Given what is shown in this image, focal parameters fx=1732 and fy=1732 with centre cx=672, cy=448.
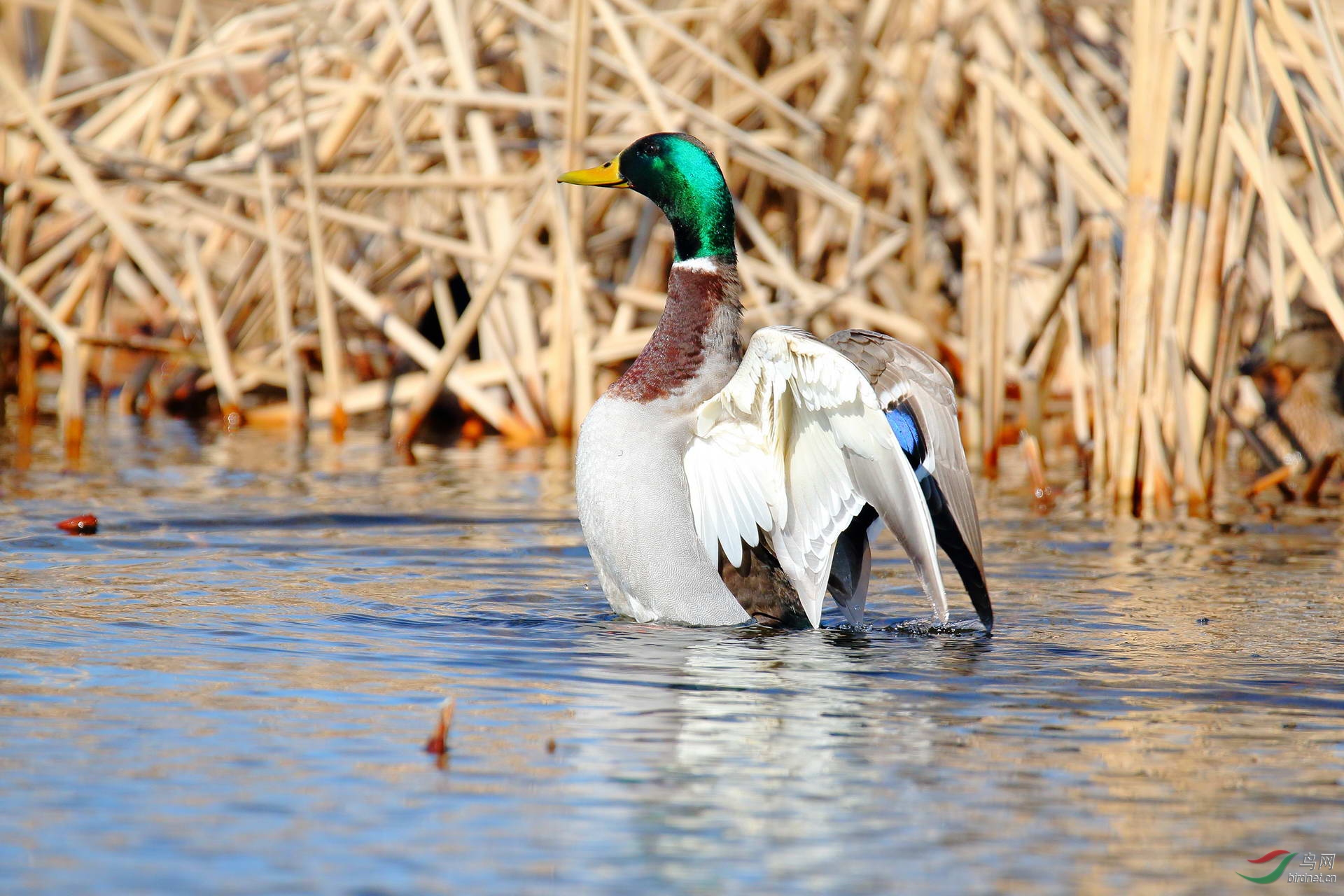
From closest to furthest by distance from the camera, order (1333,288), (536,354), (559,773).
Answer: (559,773), (1333,288), (536,354)

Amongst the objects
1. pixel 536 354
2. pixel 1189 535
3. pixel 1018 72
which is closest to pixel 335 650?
pixel 1189 535

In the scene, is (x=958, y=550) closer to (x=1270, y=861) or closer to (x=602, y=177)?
(x=602, y=177)

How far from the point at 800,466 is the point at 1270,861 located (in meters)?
1.80

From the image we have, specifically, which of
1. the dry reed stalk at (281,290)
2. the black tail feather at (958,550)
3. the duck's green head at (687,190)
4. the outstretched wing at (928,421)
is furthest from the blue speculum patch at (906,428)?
the dry reed stalk at (281,290)

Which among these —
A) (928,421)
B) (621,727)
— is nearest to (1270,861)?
(621,727)

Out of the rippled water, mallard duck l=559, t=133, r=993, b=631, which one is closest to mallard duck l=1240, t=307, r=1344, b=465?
the rippled water

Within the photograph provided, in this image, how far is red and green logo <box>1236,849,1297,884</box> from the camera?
8.19 ft

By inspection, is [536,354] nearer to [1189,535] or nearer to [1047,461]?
[1047,461]

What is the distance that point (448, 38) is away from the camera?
7.59m

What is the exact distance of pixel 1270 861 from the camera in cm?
256

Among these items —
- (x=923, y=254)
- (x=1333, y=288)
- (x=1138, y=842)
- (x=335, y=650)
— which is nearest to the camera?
(x=1138, y=842)

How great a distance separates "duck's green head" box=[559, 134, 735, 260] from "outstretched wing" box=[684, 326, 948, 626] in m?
0.58

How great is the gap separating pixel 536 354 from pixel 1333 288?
12.0 feet

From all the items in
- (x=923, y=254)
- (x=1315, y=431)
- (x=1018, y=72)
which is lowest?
(x=1315, y=431)
